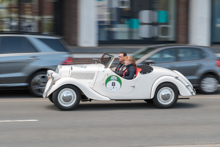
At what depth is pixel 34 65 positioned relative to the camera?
11.4 metres

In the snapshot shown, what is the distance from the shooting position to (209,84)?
12.5 metres

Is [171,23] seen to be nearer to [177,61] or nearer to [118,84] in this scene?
[177,61]

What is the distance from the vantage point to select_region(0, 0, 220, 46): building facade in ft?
55.5

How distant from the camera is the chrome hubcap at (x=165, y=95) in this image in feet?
31.1

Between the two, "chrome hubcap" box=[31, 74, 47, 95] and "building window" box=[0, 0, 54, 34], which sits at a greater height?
"building window" box=[0, 0, 54, 34]

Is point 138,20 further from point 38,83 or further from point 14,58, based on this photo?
point 14,58

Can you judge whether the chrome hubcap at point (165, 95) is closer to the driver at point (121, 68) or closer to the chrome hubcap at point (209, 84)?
the driver at point (121, 68)

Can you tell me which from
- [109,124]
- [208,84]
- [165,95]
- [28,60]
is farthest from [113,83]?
[208,84]

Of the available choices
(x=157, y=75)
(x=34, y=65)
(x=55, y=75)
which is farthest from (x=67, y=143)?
(x=34, y=65)

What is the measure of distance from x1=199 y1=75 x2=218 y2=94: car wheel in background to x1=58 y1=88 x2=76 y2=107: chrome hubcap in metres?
4.82

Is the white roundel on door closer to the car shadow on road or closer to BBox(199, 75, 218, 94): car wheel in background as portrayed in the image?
the car shadow on road

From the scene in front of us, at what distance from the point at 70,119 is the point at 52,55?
3.72m

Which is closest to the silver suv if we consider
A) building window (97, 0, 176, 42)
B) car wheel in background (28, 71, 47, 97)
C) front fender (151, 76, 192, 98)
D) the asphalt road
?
car wheel in background (28, 71, 47, 97)

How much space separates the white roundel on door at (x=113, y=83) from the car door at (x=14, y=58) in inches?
120
